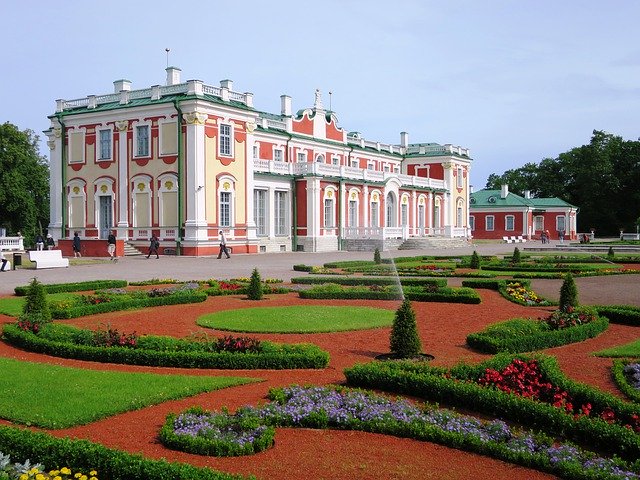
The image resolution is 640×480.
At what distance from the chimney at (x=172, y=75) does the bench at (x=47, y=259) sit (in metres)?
15.3

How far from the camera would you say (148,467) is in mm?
5344

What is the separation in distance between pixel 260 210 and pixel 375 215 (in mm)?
12565

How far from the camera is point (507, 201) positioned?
8262 centimetres

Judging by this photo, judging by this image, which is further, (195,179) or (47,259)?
(195,179)

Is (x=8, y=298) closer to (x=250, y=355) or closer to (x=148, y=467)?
(x=250, y=355)

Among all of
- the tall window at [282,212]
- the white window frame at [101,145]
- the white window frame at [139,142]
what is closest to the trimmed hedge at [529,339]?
the white window frame at [139,142]

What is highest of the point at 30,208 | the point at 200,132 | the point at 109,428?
the point at 200,132

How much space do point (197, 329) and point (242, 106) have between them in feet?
97.6

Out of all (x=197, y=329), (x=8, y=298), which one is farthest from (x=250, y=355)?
(x=8, y=298)

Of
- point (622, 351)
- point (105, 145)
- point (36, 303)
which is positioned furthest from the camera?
point (105, 145)

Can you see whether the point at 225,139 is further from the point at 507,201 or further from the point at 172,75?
the point at 507,201

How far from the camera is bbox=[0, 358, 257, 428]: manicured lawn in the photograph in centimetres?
739

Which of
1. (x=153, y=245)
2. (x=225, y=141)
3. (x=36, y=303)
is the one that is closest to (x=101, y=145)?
(x=225, y=141)

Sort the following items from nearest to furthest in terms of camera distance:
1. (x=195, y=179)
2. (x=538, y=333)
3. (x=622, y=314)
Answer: (x=538, y=333), (x=622, y=314), (x=195, y=179)
